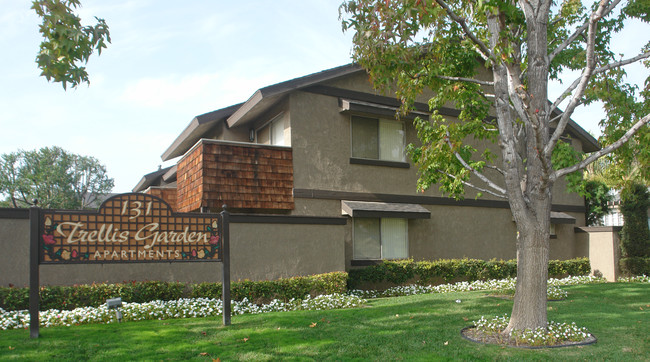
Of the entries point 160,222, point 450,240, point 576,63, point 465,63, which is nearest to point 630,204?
point 450,240

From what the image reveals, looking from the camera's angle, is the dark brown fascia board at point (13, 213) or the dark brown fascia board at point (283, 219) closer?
the dark brown fascia board at point (13, 213)

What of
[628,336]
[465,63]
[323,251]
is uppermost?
[465,63]

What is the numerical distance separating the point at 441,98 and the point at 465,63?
0.90 m

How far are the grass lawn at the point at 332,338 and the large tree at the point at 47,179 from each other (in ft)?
153

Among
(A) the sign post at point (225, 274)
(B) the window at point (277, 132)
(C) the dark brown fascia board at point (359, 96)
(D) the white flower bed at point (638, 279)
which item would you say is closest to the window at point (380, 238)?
(B) the window at point (277, 132)

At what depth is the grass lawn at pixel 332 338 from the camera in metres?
7.07

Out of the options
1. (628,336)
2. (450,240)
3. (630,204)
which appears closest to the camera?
(628,336)

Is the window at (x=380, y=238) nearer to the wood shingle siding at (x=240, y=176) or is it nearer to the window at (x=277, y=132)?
the wood shingle siding at (x=240, y=176)

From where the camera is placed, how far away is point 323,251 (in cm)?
1345

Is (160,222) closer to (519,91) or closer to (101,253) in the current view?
(101,253)

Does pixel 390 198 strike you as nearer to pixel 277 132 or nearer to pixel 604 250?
pixel 277 132

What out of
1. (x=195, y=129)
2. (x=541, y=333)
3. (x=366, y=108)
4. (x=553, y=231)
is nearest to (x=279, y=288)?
(x=541, y=333)

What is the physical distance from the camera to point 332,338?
806 centimetres

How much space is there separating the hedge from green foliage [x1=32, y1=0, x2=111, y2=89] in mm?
5167
